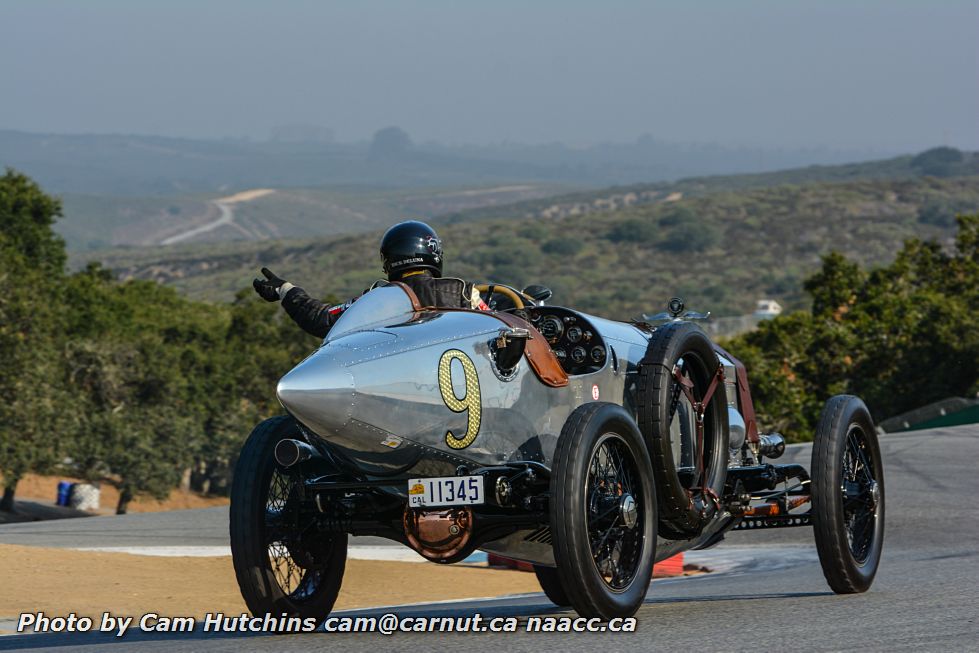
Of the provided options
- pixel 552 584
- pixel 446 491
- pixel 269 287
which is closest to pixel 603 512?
pixel 446 491

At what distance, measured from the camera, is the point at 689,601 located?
1065cm

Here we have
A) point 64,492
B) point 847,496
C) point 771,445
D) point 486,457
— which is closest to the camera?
point 486,457

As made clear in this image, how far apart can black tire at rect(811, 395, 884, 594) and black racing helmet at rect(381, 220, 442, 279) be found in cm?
289

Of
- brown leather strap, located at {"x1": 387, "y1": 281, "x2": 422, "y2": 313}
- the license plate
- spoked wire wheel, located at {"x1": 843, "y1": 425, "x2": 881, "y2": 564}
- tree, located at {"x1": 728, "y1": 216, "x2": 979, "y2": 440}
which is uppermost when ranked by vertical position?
brown leather strap, located at {"x1": 387, "y1": 281, "x2": 422, "y2": 313}

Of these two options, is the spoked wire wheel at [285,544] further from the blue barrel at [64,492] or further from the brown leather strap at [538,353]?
the blue barrel at [64,492]

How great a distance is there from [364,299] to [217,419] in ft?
180

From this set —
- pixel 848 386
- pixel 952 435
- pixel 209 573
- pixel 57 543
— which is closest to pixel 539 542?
pixel 209 573

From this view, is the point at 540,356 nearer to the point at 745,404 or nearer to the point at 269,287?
the point at 269,287

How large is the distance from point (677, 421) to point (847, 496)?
142 cm

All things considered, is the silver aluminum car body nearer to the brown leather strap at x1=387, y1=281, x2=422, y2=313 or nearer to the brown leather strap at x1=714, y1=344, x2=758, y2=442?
the brown leather strap at x1=387, y1=281, x2=422, y2=313

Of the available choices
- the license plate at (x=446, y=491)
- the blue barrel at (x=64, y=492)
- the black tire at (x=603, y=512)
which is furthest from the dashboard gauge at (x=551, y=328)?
the blue barrel at (x=64, y=492)

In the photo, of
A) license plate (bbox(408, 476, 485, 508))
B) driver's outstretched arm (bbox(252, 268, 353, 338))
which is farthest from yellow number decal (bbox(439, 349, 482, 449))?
driver's outstretched arm (bbox(252, 268, 353, 338))

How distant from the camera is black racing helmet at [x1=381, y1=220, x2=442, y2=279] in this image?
8.98m

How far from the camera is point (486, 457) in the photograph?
808cm
